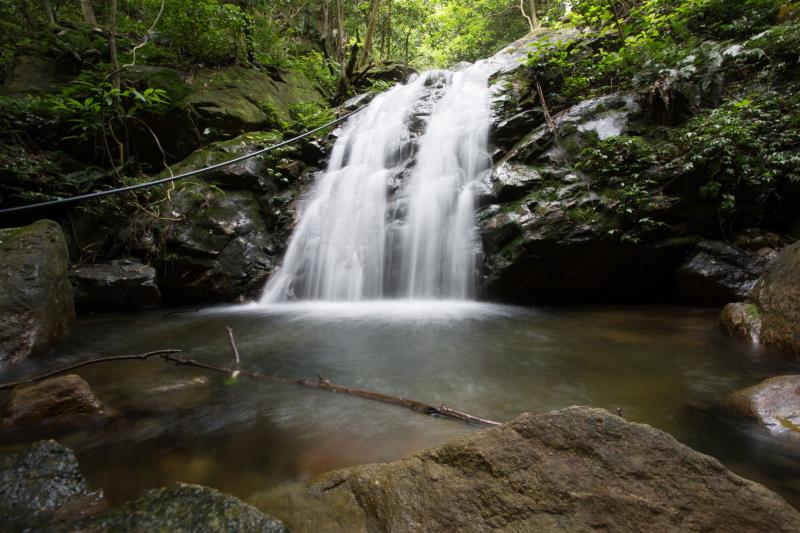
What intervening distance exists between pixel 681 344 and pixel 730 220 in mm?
2894

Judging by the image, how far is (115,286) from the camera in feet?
20.6

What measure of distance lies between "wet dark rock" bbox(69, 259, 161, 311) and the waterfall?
1955 mm

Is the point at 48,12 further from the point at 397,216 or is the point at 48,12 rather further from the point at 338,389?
the point at 338,389

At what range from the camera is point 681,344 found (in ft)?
13.1

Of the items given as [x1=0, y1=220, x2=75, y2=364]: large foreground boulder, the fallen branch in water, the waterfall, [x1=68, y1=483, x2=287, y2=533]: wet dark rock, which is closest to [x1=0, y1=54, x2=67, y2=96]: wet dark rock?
[x1=0, y1=220, x2=75, y2=364]: large foreground boulder

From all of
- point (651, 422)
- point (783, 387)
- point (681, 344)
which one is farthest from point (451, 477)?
point (681, 344)

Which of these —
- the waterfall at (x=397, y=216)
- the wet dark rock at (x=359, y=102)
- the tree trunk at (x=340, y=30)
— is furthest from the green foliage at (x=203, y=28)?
the tree trunk at (x=340, y=30)

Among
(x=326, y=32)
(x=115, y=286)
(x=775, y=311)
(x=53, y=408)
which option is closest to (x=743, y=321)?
(x=775, y=311)

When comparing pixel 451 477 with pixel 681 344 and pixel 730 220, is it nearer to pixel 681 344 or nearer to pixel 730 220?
pixel 681 344

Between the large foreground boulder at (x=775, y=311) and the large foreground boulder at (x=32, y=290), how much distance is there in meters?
7.57

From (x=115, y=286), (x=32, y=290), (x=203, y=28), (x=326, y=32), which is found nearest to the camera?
(x=32, y=290)

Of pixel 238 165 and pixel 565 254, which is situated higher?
pixel 238 165

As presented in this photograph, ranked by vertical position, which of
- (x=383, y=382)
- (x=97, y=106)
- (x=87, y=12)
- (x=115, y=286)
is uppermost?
(x=87, y=12)

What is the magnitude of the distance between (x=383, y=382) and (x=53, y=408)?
2.33 meters
